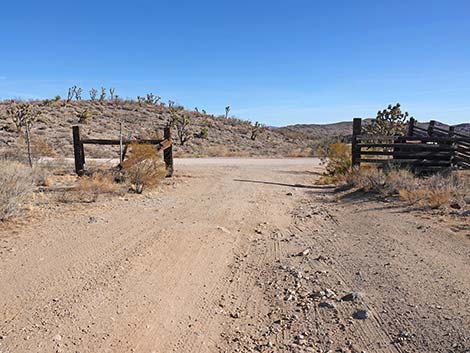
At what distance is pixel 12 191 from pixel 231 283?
5192 mm

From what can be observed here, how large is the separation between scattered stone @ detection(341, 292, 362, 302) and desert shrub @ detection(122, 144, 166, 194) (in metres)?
7.93

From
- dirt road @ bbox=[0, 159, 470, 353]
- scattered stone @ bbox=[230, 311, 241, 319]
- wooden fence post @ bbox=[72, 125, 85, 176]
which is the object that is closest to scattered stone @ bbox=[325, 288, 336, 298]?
dirt road @ bbox=[0, 159, 470, 353]

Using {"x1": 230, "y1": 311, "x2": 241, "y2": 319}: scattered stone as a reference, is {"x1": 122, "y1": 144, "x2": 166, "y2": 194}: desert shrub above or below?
above

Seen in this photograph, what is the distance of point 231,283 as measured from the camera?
5.39 meters

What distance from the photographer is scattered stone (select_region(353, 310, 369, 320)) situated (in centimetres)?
434

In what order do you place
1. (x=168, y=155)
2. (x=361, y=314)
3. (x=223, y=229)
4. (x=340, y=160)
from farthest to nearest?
(x=340, y=160)
(x=168, y=155)
(x=223, y=229)
(x=361, y=314)

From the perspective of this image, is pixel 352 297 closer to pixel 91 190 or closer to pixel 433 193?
pixel 433 193

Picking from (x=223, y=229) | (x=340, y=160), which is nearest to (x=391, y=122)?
(x=340, y=160)

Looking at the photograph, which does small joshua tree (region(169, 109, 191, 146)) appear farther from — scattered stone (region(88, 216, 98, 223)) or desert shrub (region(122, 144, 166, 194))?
scattered stone (region(88, 216, 98, 223))

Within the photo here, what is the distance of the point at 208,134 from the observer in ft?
137

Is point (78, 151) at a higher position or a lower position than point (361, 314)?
higher

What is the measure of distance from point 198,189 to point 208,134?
97.6 feet

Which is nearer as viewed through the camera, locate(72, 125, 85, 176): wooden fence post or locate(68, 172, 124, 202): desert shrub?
locate(68, 172, 124, 202): desert shrub

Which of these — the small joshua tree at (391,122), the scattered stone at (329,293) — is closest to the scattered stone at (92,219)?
the scattered stone at (329,293)
